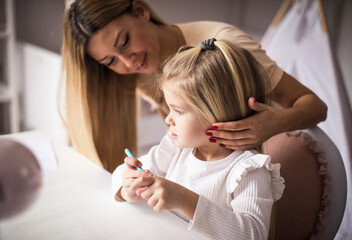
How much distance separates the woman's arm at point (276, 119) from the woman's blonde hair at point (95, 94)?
0.48 metres

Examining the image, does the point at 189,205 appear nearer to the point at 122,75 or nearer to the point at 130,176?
the point at 130,176

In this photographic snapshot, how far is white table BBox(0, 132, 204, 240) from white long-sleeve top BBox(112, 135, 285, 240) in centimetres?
5

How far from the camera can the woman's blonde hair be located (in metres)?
1.07

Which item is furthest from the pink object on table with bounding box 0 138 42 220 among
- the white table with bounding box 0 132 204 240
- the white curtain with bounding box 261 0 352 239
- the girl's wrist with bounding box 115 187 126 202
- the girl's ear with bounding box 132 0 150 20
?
the white curtain with bounding box 261 0 352 239

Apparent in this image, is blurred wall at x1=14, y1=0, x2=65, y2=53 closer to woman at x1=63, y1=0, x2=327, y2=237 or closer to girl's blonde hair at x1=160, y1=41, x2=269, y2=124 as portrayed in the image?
woman at x1=63, y1=0, x2=327, y2=237

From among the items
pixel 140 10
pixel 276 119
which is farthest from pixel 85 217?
pixel 140 10

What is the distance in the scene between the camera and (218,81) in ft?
2.37

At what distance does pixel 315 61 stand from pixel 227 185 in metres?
1.14

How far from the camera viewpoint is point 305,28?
1.85m

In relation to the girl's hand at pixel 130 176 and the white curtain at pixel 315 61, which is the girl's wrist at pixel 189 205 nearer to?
the girl's hand at pixel 130 176

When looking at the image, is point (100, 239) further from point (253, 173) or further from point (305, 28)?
point (305, 28)

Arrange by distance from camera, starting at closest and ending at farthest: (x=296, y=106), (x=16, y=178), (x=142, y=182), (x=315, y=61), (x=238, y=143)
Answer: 1. (x=16, y=178)
2. (x=142, y=182)
3. (x=238, y=143)
4. (x=296, y=106)
5. (x=315, y=61)

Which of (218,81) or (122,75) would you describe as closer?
(218,81)

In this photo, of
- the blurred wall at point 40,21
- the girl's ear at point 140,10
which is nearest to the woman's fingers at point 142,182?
the girl's ear at point 140,10
